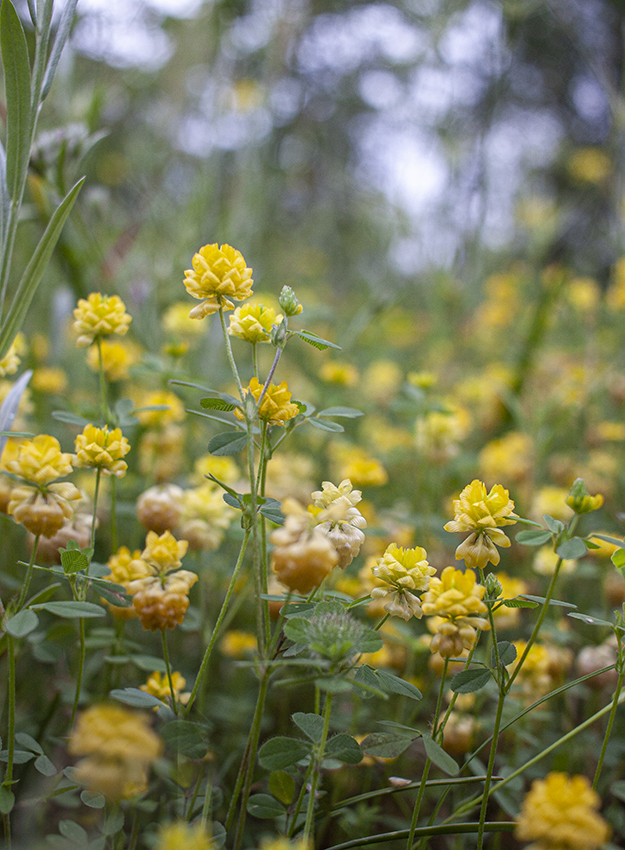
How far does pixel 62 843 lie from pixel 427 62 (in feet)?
8.89

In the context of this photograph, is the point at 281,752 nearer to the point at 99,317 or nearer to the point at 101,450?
the point at 101,450

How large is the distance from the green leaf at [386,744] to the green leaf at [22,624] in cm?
31

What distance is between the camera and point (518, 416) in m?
1.31

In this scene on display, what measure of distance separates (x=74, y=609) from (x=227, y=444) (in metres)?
0.20

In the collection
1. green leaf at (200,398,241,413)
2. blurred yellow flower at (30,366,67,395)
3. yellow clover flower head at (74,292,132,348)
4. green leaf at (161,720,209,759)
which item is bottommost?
blurred yellow flower at (30,366,67,395)

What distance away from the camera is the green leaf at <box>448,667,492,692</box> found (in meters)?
0.52

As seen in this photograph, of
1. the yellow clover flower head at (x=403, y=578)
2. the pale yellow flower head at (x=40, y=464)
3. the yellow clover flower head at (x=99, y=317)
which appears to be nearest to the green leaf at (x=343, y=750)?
the yellow clover flower head at (x=403, y=578)

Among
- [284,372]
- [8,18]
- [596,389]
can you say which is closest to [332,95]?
[284,372]

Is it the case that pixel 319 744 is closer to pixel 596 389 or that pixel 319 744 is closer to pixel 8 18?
pixel 8 18

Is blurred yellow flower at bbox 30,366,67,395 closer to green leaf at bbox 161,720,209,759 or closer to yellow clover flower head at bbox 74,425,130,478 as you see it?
yellow clover flower head at bbox 74,425,130,478

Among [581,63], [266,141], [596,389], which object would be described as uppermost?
[581,63]

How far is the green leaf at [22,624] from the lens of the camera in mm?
476

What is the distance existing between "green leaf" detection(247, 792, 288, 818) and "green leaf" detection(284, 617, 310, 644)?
178 mm

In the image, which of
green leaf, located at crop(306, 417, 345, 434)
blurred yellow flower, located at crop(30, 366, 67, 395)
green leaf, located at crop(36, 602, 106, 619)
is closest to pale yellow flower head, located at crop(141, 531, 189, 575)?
green leaf, located at crop(36, 602, 106, 619)
